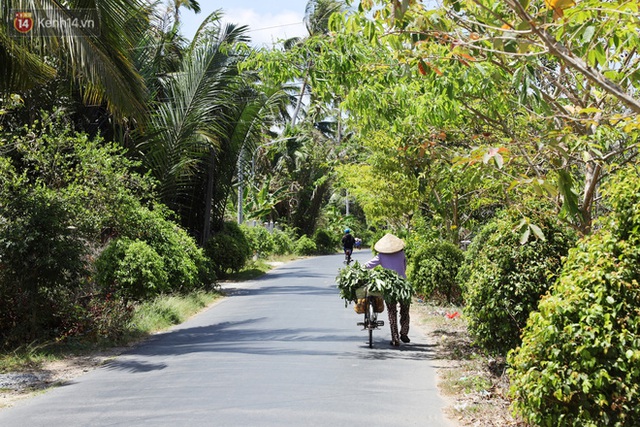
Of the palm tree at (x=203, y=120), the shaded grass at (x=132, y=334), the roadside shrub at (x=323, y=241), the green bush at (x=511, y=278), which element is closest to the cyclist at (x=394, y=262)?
the green bush at (x=511, y=278)

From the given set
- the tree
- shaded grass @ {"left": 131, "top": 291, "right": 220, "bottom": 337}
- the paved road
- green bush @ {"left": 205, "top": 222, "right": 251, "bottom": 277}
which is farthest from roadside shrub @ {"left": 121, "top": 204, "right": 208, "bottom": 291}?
green bush @ {"left": 205, "top": 222, "right": 251, "bottom": 277}

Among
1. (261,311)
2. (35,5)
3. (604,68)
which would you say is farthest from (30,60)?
(604,68)

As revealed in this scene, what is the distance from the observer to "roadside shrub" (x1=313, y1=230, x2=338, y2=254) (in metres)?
56.9

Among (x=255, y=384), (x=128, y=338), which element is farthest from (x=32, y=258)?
(x=255, y=384)

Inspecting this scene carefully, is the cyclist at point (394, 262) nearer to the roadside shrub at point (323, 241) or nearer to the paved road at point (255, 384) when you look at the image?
the paved road at point (255, 384)

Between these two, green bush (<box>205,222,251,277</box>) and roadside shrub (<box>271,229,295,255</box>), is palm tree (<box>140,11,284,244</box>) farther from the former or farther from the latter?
roadside shrub (<box>271,229,295,255</box>)

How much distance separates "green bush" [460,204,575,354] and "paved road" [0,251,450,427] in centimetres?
101

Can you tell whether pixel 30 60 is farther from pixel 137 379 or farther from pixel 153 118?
pixel 153 118

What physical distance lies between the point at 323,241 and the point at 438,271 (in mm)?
40894

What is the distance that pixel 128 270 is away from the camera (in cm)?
1365

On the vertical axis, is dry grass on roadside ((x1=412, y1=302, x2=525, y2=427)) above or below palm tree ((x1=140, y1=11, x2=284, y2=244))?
below

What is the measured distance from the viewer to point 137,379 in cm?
892

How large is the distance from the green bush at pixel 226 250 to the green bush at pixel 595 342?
67.4 feet

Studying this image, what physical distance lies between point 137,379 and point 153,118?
1222 cm
